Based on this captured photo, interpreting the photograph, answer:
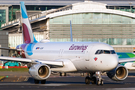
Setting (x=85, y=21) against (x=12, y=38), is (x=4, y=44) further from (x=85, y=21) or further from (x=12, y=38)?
(x=85, y=21)

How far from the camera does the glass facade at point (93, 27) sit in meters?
77.8

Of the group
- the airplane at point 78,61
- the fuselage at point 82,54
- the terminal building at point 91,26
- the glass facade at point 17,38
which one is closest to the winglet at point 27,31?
the fuselage at point 82,54

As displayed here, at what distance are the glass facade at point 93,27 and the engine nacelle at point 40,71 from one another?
46624 mm

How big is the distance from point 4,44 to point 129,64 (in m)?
38.1

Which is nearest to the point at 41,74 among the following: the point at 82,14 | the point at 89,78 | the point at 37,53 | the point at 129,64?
the point at 89,78

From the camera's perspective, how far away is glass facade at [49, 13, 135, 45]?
77.8 meters

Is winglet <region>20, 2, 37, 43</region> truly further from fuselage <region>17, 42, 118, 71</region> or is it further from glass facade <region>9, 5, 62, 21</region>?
glass facade <region>9, 5, 62, 21</region>

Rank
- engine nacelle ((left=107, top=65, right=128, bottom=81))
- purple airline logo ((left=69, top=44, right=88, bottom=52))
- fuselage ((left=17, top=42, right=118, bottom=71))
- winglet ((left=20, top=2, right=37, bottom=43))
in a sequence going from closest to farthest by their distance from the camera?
fuselage ((left=17, top=42, right=118, bottom=71)) → purple airline logo ((left=69, top=44, right=88, bottom=52)) → engine nacelle ((left=107, top=65, right=128, bottom=81)) → winglet ((left=20, top=2, right=37, bottom=43))

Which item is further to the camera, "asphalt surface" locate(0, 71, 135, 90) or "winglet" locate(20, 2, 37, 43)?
"winglet" locate(20, 2, 37, 43)

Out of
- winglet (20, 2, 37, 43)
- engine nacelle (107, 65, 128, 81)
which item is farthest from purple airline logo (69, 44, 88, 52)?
winglet (20, 2, 37, 43)

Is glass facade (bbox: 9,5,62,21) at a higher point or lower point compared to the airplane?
higher

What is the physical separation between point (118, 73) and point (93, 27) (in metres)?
46.5

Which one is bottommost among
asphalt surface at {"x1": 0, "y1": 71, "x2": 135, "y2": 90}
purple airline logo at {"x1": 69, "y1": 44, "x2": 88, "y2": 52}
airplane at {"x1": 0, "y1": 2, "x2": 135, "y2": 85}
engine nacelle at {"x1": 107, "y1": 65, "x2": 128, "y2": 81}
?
asphalt surface at {"x1": 0, "y1": 71, "x2": 135, "y2": 90}

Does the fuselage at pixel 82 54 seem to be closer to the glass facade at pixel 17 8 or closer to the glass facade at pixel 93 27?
the glass facade at pixel 93 27
